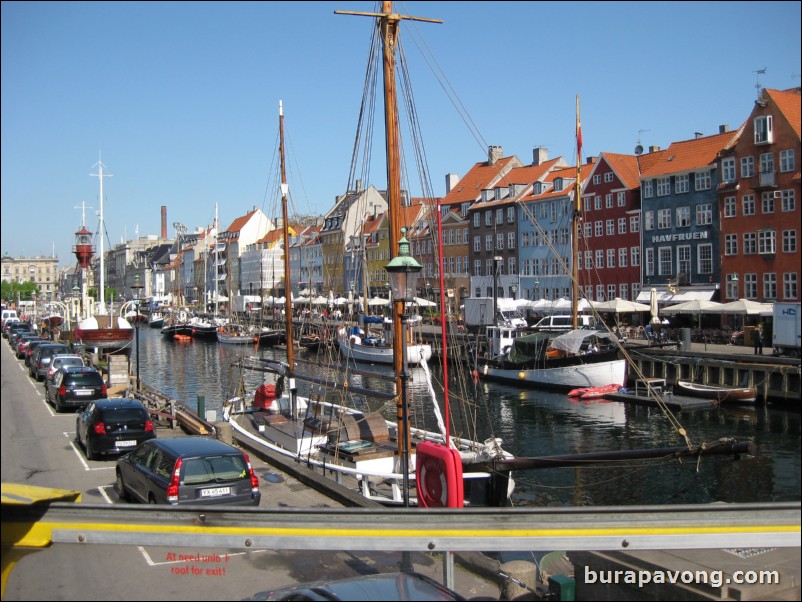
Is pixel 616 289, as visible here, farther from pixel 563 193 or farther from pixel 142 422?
pixel 142 422

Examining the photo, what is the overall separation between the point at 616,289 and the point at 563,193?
1332 centimetres

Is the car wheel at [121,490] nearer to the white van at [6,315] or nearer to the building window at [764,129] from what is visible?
the white van at [6,315]

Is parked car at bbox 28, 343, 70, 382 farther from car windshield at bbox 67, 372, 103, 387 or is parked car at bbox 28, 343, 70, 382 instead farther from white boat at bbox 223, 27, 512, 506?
white boat at bbox 223, 27, 512, 506

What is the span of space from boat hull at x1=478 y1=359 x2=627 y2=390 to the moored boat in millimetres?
17524

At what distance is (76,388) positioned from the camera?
2730cm

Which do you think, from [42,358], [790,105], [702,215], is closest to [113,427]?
[702,215]

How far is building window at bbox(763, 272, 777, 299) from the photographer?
4.49m

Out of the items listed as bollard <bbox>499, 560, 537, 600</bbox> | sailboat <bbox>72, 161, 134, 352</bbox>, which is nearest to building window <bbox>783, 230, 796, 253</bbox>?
bollard <bbox>499, 560, 537, 600</bbox>

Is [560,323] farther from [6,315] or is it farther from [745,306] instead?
[745,306]

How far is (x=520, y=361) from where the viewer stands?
155 ft

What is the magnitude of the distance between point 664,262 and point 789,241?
140 feet

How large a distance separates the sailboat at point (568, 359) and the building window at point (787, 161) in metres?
36.1

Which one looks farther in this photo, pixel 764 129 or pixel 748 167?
pixel 748 167

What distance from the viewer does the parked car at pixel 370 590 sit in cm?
528
